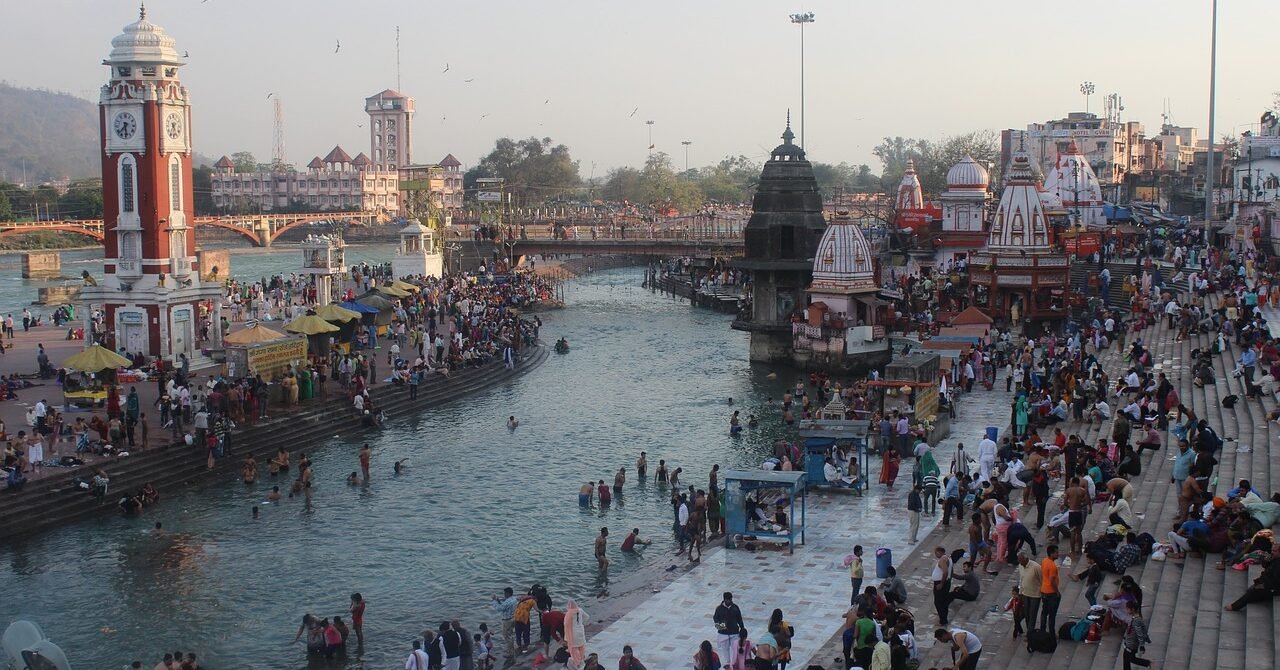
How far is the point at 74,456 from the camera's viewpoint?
2281 cm

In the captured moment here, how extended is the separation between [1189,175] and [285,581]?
73.3 metres

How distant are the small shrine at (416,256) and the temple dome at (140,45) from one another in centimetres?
2596

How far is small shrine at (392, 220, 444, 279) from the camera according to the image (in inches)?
2265

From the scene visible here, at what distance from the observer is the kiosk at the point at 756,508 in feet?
61.3

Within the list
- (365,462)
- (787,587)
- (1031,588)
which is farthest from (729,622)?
(365,462)

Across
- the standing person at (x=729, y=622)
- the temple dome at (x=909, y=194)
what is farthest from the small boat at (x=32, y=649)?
the temple dome at (x=909, y=194)

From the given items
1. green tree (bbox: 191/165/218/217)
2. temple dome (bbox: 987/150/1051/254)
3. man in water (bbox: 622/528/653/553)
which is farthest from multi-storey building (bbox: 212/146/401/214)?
man in water (bbox: 622/528/653/553)

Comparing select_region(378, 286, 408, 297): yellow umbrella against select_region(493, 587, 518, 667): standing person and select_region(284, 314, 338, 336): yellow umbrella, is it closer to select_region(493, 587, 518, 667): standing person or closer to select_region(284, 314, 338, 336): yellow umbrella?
select_region(284, 314, 338, 336): yellow umbrella

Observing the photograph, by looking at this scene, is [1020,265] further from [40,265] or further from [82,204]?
[82,204]

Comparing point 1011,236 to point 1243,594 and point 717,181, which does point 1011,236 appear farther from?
point 717,181

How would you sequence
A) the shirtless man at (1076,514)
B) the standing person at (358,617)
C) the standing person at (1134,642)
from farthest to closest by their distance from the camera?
the standing person at (358,617), the shirtless man at (1076,514), the standing person at (1134,642)

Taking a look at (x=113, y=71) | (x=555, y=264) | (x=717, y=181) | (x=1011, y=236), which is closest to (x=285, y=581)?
(x=113, y=71)

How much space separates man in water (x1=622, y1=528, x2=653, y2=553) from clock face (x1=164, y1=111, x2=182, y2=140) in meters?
17.9

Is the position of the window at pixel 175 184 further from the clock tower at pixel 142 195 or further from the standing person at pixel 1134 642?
the standing person at pixel 1134 642
